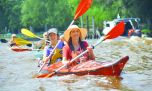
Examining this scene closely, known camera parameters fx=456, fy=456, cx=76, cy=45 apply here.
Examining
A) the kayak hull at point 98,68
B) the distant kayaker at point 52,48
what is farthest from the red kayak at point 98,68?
the distant kayaker at point 52,48

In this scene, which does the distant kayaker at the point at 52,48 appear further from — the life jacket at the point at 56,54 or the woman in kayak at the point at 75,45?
the woman in kayak at the point at 75,45

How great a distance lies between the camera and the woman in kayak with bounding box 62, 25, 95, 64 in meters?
10.7

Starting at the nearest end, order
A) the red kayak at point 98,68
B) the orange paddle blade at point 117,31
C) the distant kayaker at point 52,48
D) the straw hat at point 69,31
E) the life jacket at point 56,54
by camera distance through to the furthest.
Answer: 1. the red kayak at point 98,68
2. the straw hat at point 69,31
3. the orange paddle blade at point 117,31
4. the distant kayaker at point 52,48
5. the life jacket at point 56,54

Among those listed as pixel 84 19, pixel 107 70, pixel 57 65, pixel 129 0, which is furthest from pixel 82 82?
pixel 84 19

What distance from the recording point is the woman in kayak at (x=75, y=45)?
10.7 metres

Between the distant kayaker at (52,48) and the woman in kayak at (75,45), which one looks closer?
the woman in kayak at (75,45)

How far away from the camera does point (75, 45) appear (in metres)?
10.8

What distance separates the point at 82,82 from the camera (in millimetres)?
10117

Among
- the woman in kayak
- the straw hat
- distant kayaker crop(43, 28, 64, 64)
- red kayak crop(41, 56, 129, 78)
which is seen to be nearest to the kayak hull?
red kayak crop(41, 56, 129, 78)

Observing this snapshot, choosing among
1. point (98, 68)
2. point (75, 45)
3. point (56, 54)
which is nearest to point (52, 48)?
point (56, 54)

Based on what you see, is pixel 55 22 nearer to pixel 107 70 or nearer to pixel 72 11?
pixel 72 11

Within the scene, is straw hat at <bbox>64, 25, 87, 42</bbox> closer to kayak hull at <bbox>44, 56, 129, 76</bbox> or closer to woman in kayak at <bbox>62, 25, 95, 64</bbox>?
woman in kayak at <bbox>62, 25, 95, 64</bbox>

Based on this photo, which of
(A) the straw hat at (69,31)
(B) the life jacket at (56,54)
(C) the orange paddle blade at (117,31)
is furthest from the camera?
(B) the life jacket at (56,54)

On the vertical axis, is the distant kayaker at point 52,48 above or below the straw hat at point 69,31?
below
